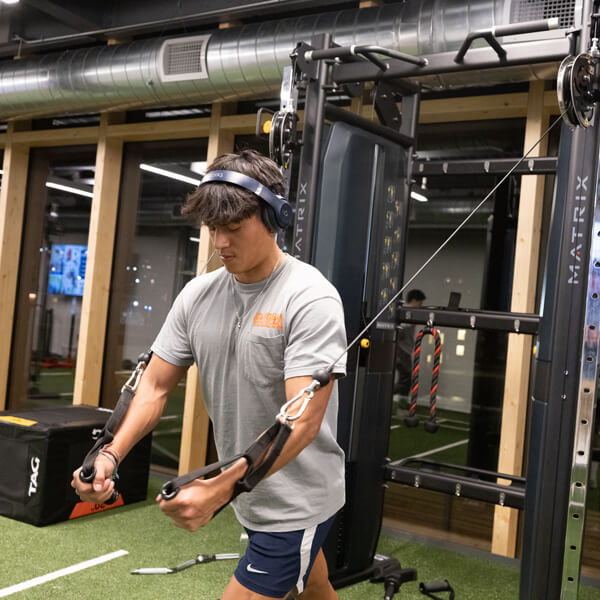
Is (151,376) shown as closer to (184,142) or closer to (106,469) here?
(106,469)

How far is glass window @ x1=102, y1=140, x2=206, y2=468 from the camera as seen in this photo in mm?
5230

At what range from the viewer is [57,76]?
15.1 ft

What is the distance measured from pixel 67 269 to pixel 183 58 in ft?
8.09

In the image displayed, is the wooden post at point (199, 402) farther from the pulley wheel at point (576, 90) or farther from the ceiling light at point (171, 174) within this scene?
the pulley wheel at point (576, 90)

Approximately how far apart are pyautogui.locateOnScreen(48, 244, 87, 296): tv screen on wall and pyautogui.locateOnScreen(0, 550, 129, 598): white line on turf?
9.26ft

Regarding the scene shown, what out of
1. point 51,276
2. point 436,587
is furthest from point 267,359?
point 51,276

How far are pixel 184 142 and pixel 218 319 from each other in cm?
381

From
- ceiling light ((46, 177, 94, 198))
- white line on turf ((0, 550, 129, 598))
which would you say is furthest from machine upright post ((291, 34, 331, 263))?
ceiling light ((46, 177, 94, 198))

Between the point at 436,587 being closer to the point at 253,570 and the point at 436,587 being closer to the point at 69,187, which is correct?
the point at 253,570

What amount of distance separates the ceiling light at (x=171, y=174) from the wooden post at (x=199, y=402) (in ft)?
1.66

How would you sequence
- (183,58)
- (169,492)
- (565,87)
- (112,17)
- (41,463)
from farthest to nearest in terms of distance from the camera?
(112,17)
(183,58)
(41,463)
(565,87)
(169,492)

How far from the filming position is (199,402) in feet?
15.4

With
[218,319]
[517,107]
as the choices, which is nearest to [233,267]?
[218,319]

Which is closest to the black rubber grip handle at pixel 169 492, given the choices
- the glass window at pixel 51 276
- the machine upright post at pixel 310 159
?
the machine upright post at pixel 310 159
